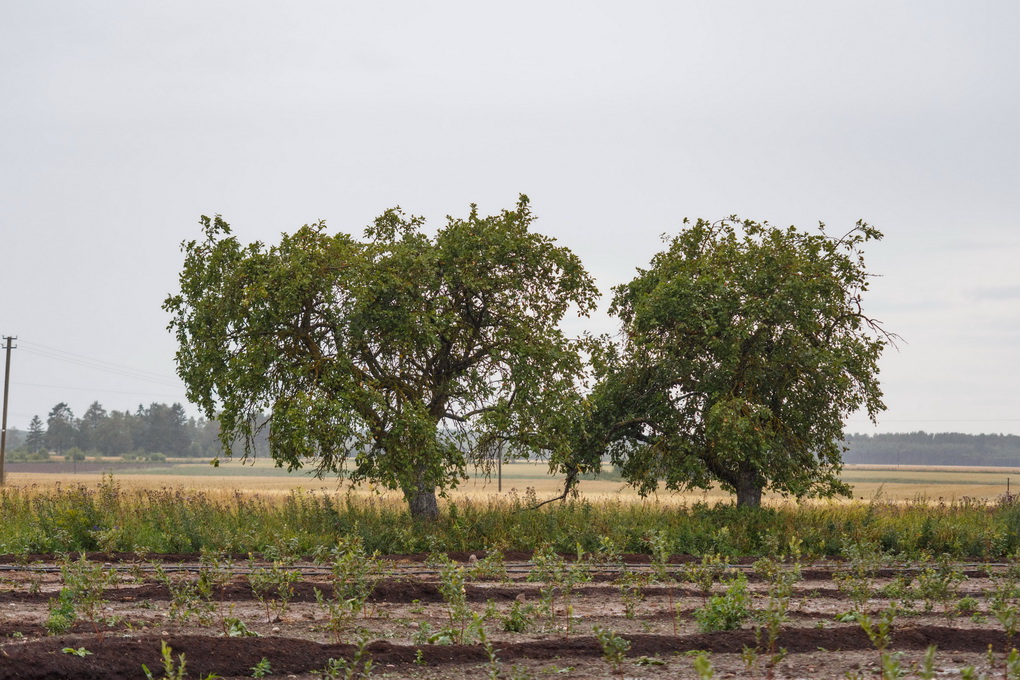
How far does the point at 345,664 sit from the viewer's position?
744 centimetres

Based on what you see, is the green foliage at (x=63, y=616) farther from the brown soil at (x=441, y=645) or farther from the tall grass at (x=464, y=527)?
the tall grass at (x=464, y=527)

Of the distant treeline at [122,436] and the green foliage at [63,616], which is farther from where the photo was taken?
the distant treeline at [122,436]

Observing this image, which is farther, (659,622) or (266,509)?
(266,509)

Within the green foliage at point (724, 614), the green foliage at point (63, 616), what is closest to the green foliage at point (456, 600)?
the green foliage at point (724, 614)

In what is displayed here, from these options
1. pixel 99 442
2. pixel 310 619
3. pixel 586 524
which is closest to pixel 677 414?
pixel 586 524

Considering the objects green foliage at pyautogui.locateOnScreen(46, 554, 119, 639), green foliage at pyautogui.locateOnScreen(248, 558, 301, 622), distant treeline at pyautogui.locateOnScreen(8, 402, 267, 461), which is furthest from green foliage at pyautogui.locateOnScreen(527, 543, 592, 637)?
distant treeline at pyautogui.locateOnScreen(8, 402, 267, 461)

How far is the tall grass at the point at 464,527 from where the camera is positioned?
55.8 feet

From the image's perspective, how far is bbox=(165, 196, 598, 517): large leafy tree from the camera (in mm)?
18328

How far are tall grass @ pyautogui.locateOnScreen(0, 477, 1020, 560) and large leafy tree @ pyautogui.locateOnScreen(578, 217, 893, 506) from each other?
4.20 feet

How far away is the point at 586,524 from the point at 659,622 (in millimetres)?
8419

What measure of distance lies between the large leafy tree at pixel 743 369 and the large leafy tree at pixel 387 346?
7.58 feet

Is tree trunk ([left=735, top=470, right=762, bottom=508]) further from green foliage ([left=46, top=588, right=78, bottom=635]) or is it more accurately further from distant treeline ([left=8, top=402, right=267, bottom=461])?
distant treeline ([left=8, top=402, right=267, bottom=461])

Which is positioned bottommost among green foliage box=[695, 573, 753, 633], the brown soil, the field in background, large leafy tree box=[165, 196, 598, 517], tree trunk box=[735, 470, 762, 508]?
the field in background

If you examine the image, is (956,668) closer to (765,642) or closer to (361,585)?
(765,642)
